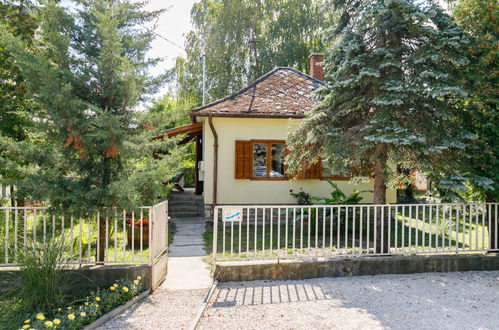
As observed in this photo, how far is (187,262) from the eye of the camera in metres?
6.70

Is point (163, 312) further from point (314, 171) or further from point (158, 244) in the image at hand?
point (314, 171)

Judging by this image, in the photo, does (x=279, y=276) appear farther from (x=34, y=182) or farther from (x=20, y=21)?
(x=20, y=21)

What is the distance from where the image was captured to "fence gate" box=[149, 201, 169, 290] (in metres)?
5.11

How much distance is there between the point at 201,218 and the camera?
40.2 ft

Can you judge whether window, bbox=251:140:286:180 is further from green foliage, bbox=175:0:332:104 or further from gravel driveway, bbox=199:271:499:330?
green foliage, bbox=175:0:332:104

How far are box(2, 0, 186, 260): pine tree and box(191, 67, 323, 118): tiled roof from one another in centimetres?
513

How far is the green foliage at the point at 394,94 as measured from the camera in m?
6.13

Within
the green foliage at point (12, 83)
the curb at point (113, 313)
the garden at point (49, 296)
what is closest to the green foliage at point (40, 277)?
Result: the garden at point (49, 296)

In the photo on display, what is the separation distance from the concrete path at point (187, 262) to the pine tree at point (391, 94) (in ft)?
10.4

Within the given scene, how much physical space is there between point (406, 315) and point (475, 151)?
376 cm

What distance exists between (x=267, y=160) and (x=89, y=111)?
6.97 m

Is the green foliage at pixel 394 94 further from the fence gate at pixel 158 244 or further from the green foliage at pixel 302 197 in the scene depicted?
the green foliage at pixel 302 197

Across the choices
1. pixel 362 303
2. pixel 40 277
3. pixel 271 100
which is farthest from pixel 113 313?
pixel 271 100

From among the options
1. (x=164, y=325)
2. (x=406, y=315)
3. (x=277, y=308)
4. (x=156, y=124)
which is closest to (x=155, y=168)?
(x=156, y=124)
